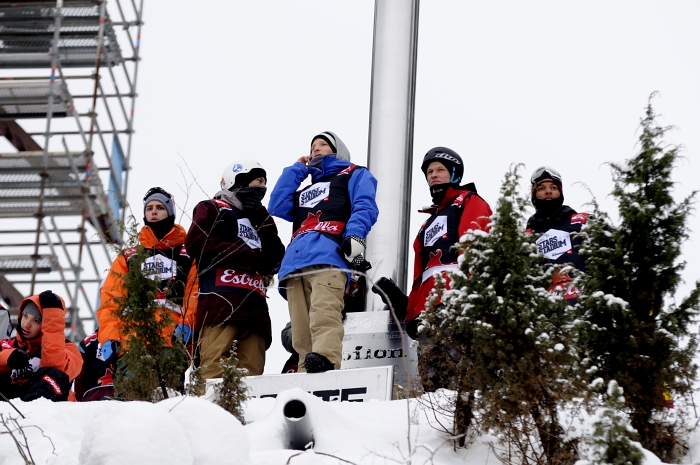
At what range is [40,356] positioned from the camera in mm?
7578

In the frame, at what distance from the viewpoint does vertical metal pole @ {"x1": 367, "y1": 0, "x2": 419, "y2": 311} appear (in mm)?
10016

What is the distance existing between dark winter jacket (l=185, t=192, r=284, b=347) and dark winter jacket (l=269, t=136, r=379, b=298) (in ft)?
0.61

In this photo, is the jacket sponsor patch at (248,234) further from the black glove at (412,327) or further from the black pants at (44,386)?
the black pants at (44,386)

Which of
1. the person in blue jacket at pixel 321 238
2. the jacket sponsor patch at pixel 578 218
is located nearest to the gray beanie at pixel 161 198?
the person in blue jacket at pixel 321 238

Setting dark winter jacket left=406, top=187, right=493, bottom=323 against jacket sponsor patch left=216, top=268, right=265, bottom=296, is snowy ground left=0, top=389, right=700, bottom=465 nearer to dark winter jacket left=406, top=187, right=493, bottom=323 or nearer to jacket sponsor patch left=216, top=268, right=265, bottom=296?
jacket sponsor patch left=216, top=268, right=265, bottom=296

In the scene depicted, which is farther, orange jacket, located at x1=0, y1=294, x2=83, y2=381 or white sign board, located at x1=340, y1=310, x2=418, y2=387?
white sign board, located at x1=340, y1=310, x2=418, y2=387

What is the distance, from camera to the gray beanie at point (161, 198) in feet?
25.9

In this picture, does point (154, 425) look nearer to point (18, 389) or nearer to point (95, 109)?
point (18, 389)

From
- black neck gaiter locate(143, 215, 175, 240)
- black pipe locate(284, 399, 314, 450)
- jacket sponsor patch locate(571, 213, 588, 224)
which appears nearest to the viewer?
black pipe locate(284, 399, 314, 450)

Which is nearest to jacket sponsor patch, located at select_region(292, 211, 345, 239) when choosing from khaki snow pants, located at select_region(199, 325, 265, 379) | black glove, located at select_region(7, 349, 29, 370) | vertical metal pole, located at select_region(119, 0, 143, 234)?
khaki snow pants, located at select_region(199, 325, 265, 379)

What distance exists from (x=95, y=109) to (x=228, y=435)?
12.6m

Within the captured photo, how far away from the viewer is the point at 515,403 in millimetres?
4871

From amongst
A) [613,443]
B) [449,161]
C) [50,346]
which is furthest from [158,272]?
[613,443]

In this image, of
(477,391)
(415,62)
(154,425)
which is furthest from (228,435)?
(415,62)
